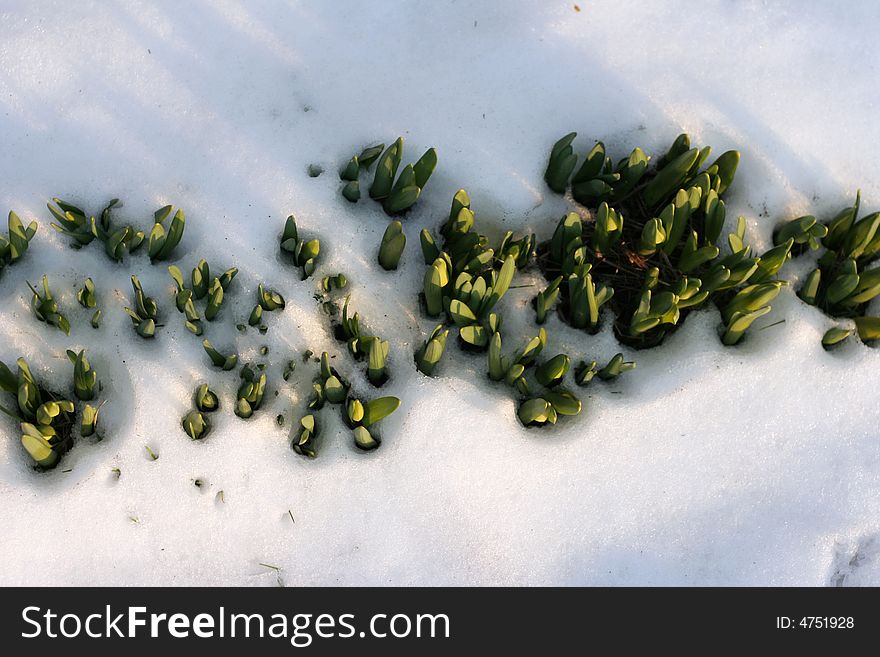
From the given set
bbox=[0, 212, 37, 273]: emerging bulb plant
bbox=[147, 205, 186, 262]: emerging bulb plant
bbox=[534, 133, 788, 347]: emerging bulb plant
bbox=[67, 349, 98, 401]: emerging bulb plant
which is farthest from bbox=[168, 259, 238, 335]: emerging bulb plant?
bbox=[534, 133, 788, 347]: emerging bulb plant

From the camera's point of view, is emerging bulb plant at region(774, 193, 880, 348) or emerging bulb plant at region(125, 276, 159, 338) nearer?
emerging bulb plant at region(125, 276, 159, 338)

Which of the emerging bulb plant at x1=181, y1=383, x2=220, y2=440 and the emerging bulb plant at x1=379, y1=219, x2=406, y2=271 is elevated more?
the emerging bulb plant at x1=379, y1=219, x2=406, y2=271

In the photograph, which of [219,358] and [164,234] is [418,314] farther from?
[164,234]

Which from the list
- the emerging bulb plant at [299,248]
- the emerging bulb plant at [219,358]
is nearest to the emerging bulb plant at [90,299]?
the emerging bulb plant at [219,358]

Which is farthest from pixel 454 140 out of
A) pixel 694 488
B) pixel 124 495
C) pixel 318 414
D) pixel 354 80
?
pixel 124 495

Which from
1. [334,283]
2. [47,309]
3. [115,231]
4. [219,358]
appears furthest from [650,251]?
[47,309]

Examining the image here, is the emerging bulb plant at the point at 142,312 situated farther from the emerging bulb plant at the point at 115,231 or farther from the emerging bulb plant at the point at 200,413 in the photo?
the emerging bulb plant at the point at 200,413

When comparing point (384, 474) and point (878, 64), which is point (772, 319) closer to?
point (878, 64)

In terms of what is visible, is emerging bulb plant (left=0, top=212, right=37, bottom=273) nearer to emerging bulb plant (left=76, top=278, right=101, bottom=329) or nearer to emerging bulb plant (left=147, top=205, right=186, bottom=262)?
emerging bulb plant (left=76, top=278, right=101, bottom=329)
